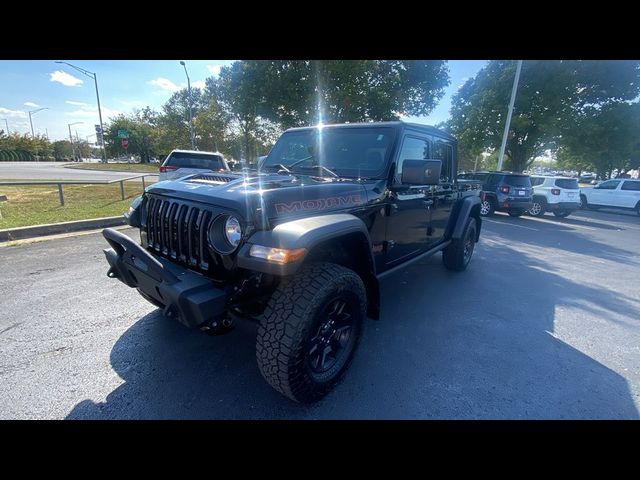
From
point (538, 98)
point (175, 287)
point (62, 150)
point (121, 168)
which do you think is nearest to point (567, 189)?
point (538, 98)

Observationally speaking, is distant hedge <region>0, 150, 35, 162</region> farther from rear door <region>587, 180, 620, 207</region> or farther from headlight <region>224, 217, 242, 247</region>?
rear door <region>587, 180, 620, 207</region>

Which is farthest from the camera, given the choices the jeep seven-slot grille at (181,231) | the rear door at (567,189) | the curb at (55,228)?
the rear door at (567,189)

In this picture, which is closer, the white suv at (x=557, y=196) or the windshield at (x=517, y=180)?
the windshield at (x=517, y=180)

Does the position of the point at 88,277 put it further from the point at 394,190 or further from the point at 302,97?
the point at 302,97

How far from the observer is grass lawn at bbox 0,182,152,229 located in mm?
6746

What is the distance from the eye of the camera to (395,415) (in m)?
2.10

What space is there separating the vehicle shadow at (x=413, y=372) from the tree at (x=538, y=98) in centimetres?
2099

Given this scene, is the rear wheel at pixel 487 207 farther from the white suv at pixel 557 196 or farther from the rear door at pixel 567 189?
the rear door at pixel 567 189

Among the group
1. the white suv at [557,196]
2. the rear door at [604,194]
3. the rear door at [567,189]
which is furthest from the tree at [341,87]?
the rear door at [604,194]

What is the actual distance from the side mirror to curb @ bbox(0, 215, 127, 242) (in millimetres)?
4944

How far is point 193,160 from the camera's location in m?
10.1

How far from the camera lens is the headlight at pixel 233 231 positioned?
6.55 ft

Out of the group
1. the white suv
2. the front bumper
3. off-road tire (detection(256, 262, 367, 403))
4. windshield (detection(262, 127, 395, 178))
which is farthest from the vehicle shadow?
the white suv
